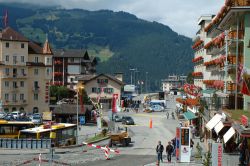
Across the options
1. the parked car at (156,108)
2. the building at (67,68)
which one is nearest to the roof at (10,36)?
the parked car at (156,108)

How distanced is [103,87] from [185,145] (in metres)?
105

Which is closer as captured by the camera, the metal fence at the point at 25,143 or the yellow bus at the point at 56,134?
the metal fence at the point at 25,143

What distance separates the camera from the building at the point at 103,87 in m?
145

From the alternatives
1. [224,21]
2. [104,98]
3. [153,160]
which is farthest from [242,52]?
[104,98]

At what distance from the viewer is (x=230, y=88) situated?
50719 millimetres

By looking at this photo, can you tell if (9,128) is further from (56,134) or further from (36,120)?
(36,120)

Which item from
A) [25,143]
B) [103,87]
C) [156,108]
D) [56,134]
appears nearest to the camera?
[25,143]

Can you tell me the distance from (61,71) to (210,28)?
11465 centimetres

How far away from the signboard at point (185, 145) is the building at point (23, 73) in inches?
2999

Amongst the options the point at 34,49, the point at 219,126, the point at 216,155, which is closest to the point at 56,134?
the point at 219,126

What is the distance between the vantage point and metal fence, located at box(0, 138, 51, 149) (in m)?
52.3

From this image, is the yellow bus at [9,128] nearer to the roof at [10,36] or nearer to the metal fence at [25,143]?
the metal fence at [25,143]

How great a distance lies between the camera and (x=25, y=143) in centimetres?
5262

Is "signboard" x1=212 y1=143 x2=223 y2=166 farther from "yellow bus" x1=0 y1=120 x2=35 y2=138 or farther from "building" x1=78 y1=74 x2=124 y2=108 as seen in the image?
"building" x1=78 y1=74 x2=124 y2=108
